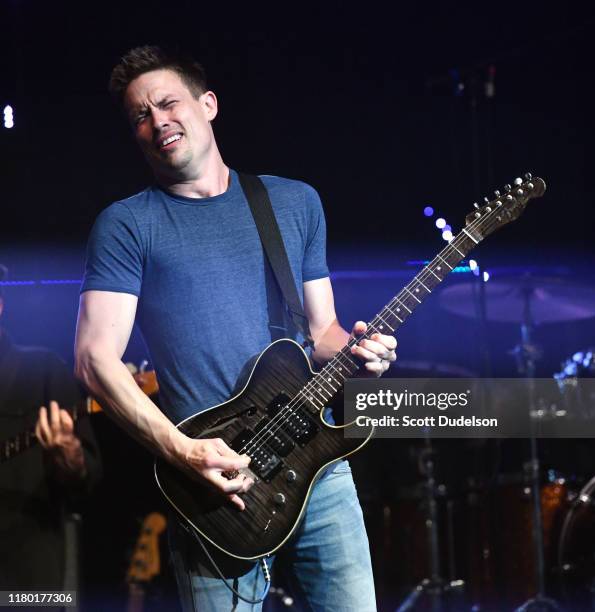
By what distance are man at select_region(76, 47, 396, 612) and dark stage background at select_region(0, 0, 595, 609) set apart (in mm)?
1848

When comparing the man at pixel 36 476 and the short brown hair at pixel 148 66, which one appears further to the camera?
the man at pixel 36 476

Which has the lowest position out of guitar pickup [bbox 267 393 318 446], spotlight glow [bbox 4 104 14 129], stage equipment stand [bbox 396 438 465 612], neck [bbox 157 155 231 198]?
stage equipment stand [bbox 396 438 465 612]

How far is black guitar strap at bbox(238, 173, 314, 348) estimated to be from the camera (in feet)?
8.37

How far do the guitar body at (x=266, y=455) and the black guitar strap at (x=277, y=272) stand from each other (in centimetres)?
9

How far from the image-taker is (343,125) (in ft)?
15.4

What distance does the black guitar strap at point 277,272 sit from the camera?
255 centimetres

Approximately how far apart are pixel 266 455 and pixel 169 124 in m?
0.90

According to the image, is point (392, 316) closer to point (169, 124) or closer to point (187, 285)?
point (187, 285)

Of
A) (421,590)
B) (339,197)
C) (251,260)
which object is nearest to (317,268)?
(251,260)

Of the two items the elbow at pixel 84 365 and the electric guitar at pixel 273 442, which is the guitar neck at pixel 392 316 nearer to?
the electric guitar at pixel 273 442

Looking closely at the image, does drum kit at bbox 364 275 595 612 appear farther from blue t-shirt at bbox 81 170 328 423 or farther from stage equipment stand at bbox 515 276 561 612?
blue t-shirt at bbox 81 170 328 423

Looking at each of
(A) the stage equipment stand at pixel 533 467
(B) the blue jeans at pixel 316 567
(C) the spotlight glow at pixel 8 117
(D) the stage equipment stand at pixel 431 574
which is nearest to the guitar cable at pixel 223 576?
(B) the blue jeans at pixel 316 567

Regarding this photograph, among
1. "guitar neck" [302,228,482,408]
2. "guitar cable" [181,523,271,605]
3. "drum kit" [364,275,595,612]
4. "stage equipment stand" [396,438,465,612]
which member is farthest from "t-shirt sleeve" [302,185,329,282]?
"stage equipment stand" [396,438,465,612]

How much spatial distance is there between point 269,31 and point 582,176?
63.9 inches
